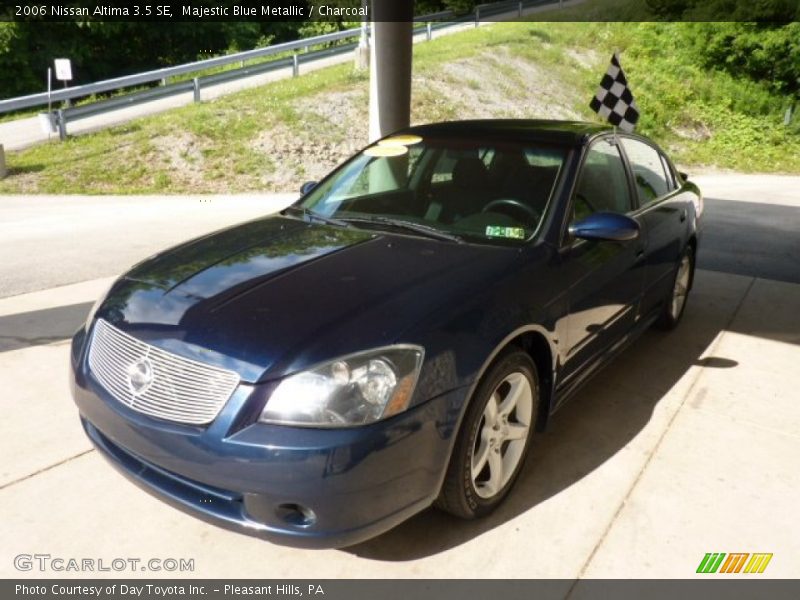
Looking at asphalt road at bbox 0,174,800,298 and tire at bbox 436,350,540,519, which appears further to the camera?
asphalt road at bbox 0,174,800,298

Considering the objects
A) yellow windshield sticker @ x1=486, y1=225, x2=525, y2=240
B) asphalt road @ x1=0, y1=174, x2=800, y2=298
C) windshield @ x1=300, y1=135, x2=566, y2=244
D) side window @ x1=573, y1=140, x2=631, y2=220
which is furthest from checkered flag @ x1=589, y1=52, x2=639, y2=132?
yellow windshield sticker @ x1=486, y1=225, x2=525, y2=240

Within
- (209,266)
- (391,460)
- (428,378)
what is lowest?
(391,460)

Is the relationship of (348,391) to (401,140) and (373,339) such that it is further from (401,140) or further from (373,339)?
(401,140)

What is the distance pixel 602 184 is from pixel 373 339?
1967 millimetres

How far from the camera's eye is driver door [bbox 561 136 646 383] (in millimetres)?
3266

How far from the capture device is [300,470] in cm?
219

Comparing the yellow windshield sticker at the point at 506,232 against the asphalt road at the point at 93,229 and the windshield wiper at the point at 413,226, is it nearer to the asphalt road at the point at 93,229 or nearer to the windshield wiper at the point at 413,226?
the windshield wiper at the point at 413,226

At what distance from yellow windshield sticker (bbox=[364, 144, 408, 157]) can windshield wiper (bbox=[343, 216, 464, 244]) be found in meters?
0.62

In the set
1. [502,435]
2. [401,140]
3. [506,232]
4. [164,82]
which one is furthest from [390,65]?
[164,82]

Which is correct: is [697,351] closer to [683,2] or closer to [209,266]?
[209,266]

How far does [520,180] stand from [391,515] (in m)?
1.84

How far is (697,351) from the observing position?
15.6 ft

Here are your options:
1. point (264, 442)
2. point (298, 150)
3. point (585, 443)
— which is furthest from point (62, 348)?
point (298, 150)

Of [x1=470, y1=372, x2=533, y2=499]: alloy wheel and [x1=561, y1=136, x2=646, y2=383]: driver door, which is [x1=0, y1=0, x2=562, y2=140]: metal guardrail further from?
[x1=470, y1=372, x2=533, y2=499]: alloy wheel
